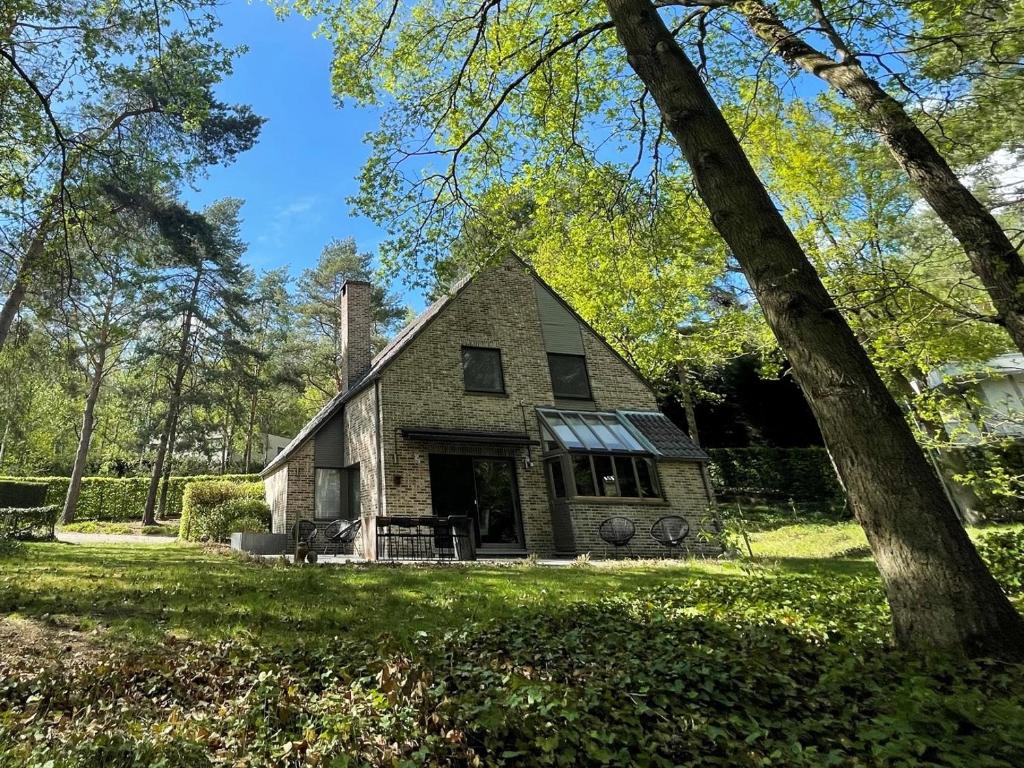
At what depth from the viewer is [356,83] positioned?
27.9 feet

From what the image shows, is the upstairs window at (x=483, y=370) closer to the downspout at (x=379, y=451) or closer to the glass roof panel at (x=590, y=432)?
the glass roof panel at (x=590, y=432)

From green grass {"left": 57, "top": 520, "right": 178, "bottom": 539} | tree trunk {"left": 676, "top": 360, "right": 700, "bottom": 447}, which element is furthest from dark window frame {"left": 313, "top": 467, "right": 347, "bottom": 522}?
tree trunk {"left": 676, "top": 360, "right": 700, "bottom": 447}

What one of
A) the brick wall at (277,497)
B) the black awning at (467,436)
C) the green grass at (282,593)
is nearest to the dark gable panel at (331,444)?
the brick wall at (277,497)

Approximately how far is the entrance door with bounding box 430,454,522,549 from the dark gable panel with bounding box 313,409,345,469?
144 inches

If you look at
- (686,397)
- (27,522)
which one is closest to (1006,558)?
(686,397)

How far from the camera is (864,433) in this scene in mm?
3416

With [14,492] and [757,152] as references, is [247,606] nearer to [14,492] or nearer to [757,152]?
[757,152]

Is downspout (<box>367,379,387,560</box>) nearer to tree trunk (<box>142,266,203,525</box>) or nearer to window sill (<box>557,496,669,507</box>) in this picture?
window sill (<box>557,496,669,507</box>)

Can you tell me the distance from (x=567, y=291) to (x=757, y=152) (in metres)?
8.95

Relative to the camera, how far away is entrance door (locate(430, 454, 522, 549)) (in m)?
13.4

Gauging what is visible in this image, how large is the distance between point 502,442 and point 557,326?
14.4 feet

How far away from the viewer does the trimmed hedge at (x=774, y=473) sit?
24109mm

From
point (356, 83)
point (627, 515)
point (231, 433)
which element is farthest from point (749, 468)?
point (231, 433)

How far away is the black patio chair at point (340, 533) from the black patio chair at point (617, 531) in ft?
18.8
